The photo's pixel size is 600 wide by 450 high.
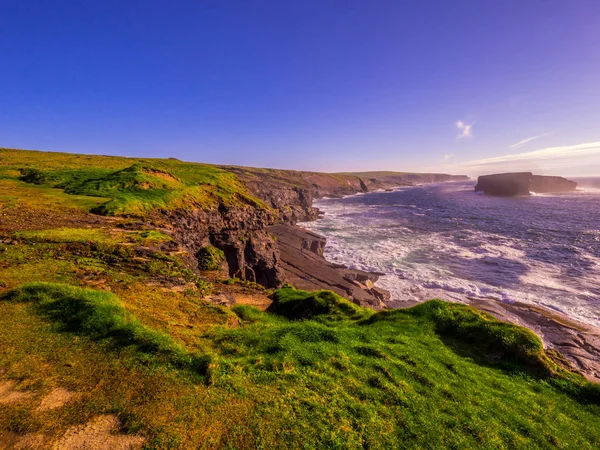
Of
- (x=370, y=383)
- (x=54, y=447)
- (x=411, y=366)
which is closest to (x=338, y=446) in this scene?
(x=370, y=383)

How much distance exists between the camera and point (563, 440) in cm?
802

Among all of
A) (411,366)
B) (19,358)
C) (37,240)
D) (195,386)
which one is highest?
(37,240)

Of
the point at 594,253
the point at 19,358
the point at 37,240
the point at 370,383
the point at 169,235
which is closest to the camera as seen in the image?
the point at 19,358

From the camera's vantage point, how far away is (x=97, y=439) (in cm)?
563

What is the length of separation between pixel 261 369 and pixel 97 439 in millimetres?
4292

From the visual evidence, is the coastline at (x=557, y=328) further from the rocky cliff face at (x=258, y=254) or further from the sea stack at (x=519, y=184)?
the sea stack at (x=519, y=184)

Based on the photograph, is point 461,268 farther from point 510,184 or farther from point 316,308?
point 510,184

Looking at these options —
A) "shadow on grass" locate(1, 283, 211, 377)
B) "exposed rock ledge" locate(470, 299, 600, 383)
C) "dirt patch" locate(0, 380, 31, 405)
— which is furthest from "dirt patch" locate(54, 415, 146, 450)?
"exposed rock ledge" locate(470, 299, 600, 383)

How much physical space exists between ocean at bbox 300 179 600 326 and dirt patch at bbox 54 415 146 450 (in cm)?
2976

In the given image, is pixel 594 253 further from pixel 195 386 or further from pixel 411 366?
pixel 195 386

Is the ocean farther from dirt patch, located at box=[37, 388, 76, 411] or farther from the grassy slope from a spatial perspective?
dirt patch, located at box=[37, 388, 76, 411]

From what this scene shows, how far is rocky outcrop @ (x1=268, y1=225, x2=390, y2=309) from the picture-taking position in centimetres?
3089

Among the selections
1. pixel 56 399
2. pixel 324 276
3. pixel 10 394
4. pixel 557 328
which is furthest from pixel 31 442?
pixel 557 328

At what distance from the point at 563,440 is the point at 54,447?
1366cm
